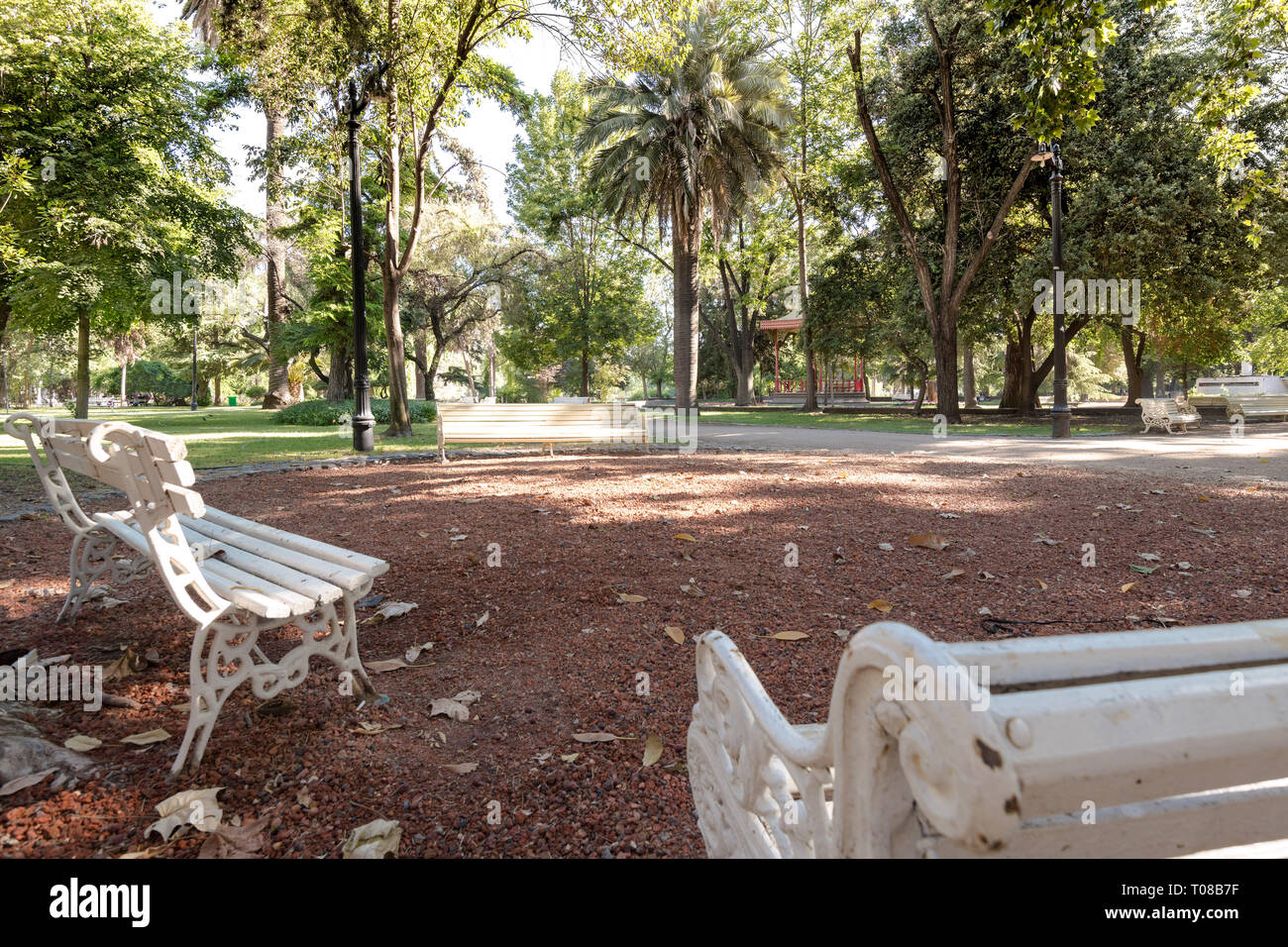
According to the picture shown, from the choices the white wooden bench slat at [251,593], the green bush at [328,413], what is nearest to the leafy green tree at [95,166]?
the green bush at [328,413]

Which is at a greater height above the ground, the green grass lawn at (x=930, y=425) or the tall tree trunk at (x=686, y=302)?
the tall tree trunk at (x=686, y=302)

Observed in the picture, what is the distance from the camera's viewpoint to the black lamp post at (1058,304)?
12789 millimetres

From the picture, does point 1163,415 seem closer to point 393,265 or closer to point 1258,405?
point 1258,405

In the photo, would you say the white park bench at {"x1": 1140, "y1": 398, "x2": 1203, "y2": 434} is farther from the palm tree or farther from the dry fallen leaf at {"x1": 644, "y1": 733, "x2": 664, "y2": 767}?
the dry fallen leaf at {"x1": 644, "y1": 733, "x2": 664, "y2": 767}

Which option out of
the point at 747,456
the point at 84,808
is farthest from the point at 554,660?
the point at 747,456

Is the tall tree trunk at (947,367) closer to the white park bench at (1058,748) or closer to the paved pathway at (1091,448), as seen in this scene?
the paved pathway at (1091,448)

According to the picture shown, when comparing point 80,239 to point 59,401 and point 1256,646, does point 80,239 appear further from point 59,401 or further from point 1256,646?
point 59,401

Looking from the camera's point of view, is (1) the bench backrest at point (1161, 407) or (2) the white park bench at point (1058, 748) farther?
(1) the bench backrest at point (1161, 407)

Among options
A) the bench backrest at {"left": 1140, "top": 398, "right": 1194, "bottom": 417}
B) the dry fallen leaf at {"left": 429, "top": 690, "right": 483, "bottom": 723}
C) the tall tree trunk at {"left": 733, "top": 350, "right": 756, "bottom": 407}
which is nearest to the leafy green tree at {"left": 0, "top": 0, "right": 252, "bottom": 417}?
the dry fallen leaf at {"left": 429, "top": 690, "right": 483, "bottom": 723}

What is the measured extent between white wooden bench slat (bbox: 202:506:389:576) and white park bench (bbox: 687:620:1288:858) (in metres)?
2.15

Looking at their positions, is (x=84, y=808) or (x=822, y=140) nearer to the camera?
(x=84, y=808)

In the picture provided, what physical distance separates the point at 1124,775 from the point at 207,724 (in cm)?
258

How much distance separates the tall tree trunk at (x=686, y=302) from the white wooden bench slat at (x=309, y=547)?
18272mm

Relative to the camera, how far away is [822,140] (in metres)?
24.2
